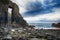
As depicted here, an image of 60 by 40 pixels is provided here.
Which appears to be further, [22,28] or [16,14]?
[16,14]

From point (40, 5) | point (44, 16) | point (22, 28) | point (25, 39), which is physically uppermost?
point (40, 5)

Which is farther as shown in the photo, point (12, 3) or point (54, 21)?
point (12, 3)

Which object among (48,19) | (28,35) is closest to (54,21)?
(48,19)

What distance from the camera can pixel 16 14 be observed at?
→ 6.22 metres

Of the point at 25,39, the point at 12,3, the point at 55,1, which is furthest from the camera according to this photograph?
the point at 12,3

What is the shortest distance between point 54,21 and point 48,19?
22 cm

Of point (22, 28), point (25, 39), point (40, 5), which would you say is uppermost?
point (40, 5)

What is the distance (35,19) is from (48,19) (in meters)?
0.45

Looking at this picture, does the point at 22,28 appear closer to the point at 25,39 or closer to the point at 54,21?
the point at 25,39

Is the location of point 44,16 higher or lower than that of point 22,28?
higher

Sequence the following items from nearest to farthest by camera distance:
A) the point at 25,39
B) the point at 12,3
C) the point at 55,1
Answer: the point at 25,39 < the point at 55,1 < the point at 12,3

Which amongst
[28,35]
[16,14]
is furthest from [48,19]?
[16,14]

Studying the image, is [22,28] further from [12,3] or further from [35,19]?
[12,3]

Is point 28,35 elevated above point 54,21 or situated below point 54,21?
below
